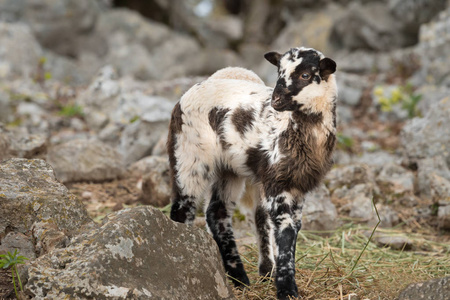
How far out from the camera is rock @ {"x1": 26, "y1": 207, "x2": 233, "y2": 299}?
314 cm

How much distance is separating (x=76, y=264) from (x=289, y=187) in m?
1.95

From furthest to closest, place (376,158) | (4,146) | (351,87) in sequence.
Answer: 1. (351,87)
2. (376,158)
3. (4,146)

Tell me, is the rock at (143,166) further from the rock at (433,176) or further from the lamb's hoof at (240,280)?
the rock at (433,176)

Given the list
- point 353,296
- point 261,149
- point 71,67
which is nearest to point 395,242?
point 353,296

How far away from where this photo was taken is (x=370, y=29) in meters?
15.0

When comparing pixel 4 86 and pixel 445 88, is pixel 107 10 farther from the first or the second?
pixel 445 88

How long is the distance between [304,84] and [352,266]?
191cm

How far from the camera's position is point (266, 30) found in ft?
63.9

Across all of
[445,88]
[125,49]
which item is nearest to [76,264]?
[445,88]

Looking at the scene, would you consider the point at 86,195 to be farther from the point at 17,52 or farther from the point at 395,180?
the point at 17,52

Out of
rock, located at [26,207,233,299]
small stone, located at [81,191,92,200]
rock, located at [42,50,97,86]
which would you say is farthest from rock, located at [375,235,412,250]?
rock, located at [42,50,97,86]

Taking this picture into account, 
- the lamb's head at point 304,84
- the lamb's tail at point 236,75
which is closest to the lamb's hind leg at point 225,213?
the lamb's tail at point 236,75

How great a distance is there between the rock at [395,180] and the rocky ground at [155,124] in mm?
24

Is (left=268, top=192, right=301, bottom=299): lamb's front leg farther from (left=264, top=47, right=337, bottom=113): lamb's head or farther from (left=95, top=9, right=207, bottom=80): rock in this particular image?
(left=95, top=9, right=207, bottom=80): rock
